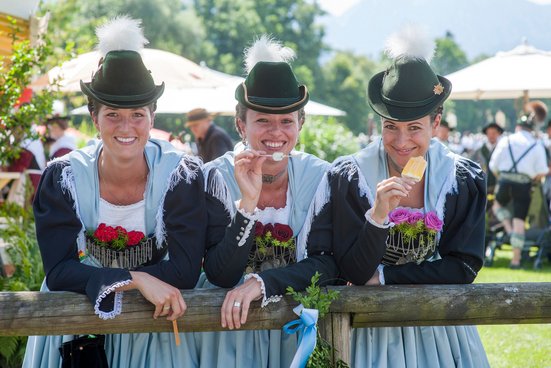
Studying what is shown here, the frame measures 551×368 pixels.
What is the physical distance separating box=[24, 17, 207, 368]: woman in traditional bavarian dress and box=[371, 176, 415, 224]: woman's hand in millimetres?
813

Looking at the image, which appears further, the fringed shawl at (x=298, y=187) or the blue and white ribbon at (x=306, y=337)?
the fringed shawl at (x=298, y=187)

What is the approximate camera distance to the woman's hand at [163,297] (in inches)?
124

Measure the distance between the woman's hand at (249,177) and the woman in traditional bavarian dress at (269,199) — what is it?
11 centimetres

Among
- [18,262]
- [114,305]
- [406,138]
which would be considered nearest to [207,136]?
[18,262]

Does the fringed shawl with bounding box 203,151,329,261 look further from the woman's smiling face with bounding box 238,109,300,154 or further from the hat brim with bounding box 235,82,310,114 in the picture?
the hat brim with bounding box 235,82,310,114

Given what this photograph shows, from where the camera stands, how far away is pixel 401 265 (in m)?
3.55

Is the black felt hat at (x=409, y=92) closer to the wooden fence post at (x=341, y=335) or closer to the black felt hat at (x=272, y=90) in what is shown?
the black felt hat at (x=272, y=90)

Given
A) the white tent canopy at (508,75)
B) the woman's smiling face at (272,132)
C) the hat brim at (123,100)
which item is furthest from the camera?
the white tent canopy at (508,75)

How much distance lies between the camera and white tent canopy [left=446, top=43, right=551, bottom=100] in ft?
33.0

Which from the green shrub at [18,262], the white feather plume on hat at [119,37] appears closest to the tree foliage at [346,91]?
the green shrub at [18,262]

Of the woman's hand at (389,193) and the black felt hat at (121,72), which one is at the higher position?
the black felt hat at (121,72)

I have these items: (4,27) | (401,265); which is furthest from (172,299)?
(4,27)

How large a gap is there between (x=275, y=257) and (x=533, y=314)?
1.18 meters

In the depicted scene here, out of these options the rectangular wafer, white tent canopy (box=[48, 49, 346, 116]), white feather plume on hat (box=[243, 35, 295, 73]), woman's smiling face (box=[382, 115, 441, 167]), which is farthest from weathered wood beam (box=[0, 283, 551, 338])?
white tent canopy (box=[48, 49, 346, 116])
